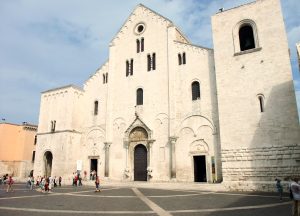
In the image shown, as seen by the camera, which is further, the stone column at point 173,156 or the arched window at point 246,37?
the stone column at point 173,156

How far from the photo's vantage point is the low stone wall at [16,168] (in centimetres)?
3903

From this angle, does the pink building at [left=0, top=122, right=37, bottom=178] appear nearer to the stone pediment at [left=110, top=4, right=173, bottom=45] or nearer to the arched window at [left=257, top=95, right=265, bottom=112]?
the stone pediment at [left=110, top=4, right=173, bottom=45]

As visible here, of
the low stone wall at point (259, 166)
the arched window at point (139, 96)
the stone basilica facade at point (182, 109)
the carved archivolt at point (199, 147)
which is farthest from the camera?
the arched window at point (139, 96)

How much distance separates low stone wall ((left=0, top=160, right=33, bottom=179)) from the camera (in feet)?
128

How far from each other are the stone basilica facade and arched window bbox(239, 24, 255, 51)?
3.6 inches

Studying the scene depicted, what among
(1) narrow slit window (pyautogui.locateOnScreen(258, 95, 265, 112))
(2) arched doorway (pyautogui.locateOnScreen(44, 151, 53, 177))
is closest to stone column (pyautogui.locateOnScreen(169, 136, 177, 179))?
(1) narrow slit window (pyautogui.locateOnScreen(258, 95, 265, 112))

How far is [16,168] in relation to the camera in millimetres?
40219

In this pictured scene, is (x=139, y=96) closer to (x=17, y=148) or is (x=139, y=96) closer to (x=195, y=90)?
(x=195, y=90)

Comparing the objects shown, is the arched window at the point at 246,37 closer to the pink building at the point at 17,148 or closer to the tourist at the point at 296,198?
the tourist at the point at 296,198

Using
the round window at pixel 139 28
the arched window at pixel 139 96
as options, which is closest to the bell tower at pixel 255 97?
the arched window at pixel 139 96

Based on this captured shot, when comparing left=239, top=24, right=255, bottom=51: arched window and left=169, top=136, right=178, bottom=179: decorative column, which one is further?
left=169, top=136, right=178, bottom=179: decorative column

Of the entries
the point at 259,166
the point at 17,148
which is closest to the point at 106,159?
the point at 259,166

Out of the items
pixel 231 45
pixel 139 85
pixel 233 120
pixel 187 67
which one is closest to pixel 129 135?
pixel 139 85

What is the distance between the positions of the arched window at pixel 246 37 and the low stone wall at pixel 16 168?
1428 inches
